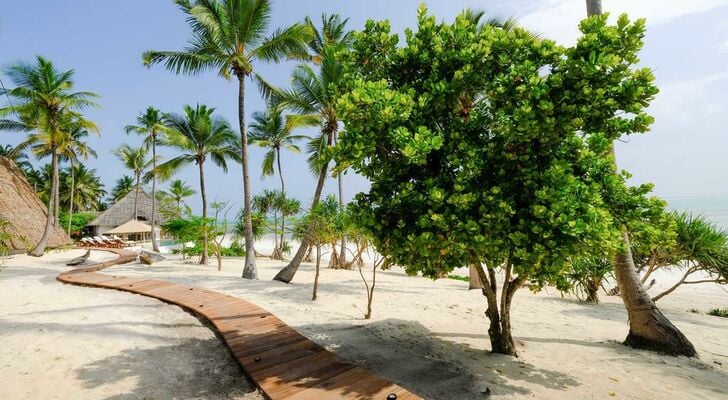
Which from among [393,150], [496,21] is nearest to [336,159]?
[393,150]

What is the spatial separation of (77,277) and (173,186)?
84.7 ft

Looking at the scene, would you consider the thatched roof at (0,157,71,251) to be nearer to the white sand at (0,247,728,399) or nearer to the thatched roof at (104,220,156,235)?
the thatched roof at (104,220,156,235)

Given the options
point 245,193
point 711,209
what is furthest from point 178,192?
point 711,209

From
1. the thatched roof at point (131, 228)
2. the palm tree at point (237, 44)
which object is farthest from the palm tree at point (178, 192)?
the palm tree at point (237, 44)

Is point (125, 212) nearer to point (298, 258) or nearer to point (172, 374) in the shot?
point (298, 258)

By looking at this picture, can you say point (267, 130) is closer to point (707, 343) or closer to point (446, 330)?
point (446, 330)

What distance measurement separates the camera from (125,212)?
3878 cm

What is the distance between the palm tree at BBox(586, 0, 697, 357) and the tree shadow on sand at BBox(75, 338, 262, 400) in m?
5.85

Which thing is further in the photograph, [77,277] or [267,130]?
[267,130]

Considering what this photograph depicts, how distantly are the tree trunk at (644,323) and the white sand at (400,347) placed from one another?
242mm

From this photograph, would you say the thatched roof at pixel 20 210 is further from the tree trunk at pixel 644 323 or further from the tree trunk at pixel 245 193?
the tree trunk at pixel 644 323

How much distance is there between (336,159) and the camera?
3.84 m

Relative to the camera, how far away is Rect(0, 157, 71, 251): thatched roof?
60.5 feet

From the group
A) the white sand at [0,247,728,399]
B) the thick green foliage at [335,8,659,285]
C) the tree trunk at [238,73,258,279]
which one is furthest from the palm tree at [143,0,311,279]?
the thick green foliage at [335,8,659,285]
